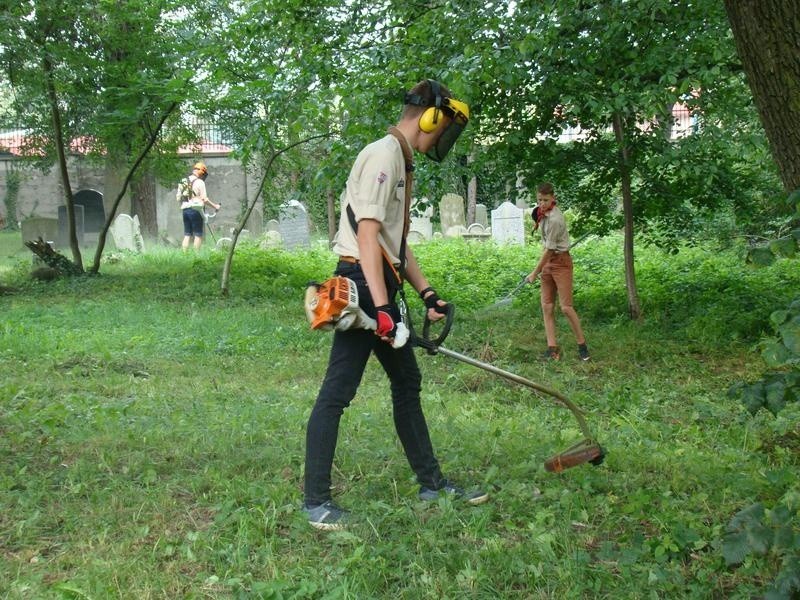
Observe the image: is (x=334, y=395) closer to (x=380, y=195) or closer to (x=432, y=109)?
(x=380, y=195)

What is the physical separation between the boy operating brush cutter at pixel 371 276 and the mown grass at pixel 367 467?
1.06ft

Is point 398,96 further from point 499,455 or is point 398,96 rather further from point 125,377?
point 499,455

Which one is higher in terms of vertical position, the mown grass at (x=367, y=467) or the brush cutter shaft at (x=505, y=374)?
the brush cutter shaft at (x=505, y=374)

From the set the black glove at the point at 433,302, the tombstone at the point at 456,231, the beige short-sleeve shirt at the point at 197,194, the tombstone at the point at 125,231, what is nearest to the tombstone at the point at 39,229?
the tombstone at the point at 125,231

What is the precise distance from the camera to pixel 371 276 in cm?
395

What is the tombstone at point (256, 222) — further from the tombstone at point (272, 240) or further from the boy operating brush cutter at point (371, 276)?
the boy operating brush cutter at point (371, 276)

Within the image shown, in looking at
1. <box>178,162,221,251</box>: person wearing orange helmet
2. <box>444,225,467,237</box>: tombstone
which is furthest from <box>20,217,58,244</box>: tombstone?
<box>444,225,467,237</box>: tombstone

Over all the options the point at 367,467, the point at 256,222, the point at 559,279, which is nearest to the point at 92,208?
the point at 256,222

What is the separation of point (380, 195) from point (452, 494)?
1440mm

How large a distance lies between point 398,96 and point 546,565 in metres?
6.43

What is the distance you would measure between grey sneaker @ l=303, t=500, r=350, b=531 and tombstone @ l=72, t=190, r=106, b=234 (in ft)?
103

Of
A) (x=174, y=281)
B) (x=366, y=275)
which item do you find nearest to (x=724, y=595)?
(x=366, y=275)

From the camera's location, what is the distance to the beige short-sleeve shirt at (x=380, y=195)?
3957 mm

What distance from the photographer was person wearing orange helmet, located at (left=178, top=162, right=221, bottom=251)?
17797mm
